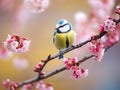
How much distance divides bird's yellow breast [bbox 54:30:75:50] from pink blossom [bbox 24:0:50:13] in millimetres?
147

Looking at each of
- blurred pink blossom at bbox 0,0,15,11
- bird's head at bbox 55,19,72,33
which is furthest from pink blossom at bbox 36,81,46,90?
blurred pink blossom at bbox 0,0,15,11

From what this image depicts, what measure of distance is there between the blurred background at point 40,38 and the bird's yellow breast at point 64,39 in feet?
0.30

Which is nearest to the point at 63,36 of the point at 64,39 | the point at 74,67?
the point at 64,39

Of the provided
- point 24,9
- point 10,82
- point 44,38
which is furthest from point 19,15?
point 10,82

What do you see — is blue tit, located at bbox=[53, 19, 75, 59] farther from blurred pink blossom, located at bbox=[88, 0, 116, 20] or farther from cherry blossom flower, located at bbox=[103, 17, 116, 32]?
blurred pink blossom, located at bbox=[88, 0, 116, 20]

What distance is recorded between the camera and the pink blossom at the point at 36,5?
1.32 m

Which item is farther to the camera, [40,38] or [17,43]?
[40,38]

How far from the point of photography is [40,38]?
1.42m

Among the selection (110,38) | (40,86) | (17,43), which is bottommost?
(40,86)

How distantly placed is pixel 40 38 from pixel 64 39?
191mm

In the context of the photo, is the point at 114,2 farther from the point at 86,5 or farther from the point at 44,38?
the point at 44,38

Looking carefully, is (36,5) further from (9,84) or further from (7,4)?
(9,84)

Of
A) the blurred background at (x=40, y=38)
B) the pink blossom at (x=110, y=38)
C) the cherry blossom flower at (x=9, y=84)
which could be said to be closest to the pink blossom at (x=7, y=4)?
the blurred background at (x=40, y=38)

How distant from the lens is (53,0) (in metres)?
1.45
